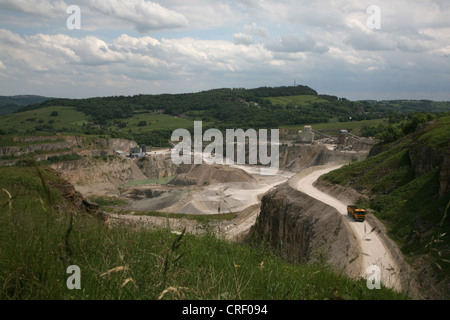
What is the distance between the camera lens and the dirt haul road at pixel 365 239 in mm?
10223

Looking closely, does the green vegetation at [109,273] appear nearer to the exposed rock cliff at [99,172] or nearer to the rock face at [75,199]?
the rock face at [75,199]

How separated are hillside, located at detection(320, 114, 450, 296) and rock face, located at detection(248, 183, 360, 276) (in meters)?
3.46

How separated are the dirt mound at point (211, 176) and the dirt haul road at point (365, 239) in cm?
2897

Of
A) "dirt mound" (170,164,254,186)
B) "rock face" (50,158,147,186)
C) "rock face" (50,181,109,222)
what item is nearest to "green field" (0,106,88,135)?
"rock face" (50,158,147,186)

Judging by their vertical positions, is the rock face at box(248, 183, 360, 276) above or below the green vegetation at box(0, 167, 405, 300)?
below

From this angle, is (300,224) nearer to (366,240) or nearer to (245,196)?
(366,240)

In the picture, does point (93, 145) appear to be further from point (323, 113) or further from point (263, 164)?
point (323, 113)

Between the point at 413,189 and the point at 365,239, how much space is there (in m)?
26.5

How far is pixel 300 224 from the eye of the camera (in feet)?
95.6

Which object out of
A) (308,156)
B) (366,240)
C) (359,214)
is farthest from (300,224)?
(308,156)

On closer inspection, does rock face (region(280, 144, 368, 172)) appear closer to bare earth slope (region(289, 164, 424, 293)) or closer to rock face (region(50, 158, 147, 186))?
bare earth slope (region(289, 164, 424, 293))

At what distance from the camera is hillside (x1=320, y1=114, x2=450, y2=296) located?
19234 millimetres

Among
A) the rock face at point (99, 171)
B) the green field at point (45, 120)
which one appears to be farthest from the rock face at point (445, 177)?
the green field at point (45, 120)
